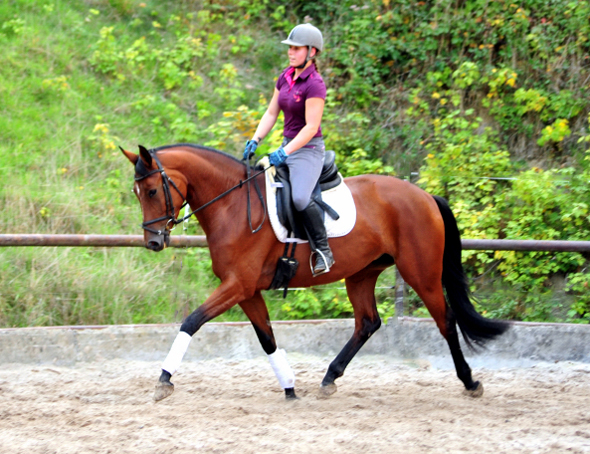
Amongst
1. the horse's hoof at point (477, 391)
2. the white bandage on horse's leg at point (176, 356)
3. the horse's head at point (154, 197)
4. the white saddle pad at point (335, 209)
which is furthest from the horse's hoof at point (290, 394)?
the horse's head at point (154, 197)

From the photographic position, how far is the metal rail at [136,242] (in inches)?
227

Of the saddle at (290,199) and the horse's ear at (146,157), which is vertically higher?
the horse's ear at (146,157)

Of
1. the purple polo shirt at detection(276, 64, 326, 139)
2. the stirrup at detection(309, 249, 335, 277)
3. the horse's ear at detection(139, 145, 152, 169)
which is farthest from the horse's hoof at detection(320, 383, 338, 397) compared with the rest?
the horse's ear at detection(139, 145, 152, 169)

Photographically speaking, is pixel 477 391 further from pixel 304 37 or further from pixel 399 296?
pixel 304 37

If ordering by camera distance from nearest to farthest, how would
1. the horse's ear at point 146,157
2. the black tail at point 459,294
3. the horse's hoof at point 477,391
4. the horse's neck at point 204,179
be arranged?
the horse's ear at point 146,157, the horse's neck at point 204,179, the horse's hoof at point 477,391, the black tail at point 459,294

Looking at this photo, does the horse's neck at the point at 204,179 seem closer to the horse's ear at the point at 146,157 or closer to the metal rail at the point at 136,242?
the horse's ear at the point at 146,157

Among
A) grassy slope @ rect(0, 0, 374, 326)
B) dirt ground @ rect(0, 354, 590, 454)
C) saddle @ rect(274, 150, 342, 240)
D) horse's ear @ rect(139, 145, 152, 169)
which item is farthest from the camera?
grassy slope @ rect(0, 0, 374, 326)

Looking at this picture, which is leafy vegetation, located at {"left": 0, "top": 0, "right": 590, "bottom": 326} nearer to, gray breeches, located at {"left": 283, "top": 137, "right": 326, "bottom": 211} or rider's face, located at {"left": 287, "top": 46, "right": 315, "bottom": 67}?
gray breeches, located at {"left": 283, "top": 137, "right": 326, "bottom": 211}

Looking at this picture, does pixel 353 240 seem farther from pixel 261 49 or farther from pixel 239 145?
pixel 261 49

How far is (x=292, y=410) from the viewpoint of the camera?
15.8 ft

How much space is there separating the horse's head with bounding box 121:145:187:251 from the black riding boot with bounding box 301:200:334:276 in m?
1.03

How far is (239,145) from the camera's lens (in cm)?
880

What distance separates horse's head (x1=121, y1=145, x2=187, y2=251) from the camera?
4449 millimetres

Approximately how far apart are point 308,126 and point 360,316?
179 centimetres
